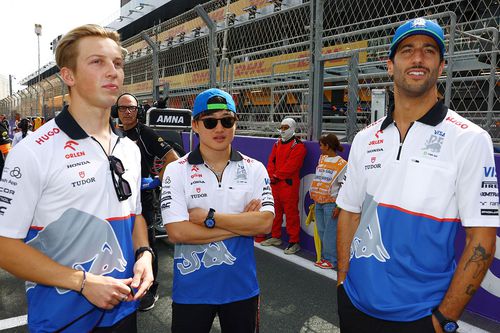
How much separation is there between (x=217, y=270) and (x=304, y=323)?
1.64m

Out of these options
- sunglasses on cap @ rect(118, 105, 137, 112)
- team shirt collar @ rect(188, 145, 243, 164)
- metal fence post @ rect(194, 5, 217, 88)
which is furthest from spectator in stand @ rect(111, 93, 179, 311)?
metal fence post @ rect(194, 5, 217, 88)

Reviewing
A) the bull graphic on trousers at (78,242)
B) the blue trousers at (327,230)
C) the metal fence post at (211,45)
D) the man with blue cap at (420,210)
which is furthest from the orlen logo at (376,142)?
the metal fence post at (211,45)

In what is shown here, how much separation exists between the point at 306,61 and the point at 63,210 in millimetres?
5076

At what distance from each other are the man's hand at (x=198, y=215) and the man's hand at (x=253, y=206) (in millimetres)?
252

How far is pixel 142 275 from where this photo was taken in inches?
66.0

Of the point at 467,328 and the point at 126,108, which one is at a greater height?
the point at 126,108

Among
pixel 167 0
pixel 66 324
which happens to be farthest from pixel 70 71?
pixel 167 0

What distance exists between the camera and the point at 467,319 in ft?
11.4

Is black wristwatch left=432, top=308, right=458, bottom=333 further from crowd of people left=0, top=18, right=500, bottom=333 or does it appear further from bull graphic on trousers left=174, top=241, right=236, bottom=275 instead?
bull graphic on trousers left=174, top=241, right=236, bottom=275

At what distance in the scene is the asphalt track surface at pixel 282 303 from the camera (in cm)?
329

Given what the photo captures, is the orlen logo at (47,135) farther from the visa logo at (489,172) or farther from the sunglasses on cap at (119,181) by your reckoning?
the visa logo at (489,172)

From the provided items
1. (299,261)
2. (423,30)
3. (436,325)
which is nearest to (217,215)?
(436,325)

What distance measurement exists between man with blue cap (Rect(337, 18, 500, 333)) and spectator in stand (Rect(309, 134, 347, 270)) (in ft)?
9.46

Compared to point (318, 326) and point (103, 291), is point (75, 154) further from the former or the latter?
point (318, 326)
